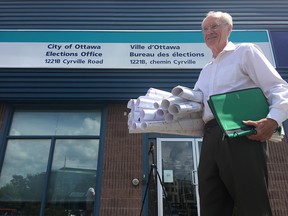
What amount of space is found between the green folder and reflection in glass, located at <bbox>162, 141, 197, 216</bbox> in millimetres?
3387

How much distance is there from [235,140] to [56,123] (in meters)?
4.43

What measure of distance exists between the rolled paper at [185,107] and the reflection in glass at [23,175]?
3931mm

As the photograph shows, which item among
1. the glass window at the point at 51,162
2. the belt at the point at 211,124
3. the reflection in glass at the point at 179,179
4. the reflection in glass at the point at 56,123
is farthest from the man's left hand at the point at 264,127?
the reflection in glass at the point at 56,123

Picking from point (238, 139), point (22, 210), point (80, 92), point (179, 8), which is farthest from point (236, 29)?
point (22, 210)

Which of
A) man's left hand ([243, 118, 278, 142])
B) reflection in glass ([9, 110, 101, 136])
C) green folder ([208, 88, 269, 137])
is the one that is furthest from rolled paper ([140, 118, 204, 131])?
reflection in glass ([9, 110, 101, 136])

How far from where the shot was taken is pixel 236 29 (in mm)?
5691

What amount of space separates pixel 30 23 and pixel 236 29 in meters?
4.56

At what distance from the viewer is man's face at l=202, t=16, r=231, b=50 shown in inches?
70.8

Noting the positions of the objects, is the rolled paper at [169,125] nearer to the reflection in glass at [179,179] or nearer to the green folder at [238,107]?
the green folder at [238,107]

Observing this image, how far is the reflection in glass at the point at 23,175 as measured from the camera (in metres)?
4.58

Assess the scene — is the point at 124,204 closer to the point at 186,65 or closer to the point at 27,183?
the point at 27,183

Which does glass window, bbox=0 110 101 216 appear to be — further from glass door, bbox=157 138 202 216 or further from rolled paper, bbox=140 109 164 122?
rolled paper, bbox=140 109 164 122

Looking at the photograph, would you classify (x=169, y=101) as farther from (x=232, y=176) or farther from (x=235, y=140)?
(x=232, y=176)

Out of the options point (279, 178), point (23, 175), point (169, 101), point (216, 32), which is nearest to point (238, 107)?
point (169, 101)
